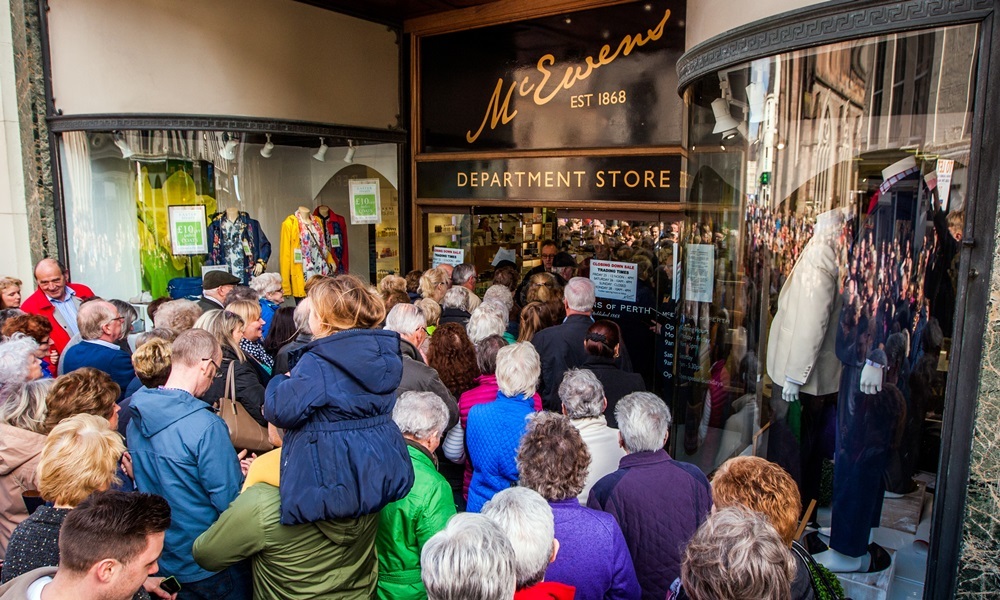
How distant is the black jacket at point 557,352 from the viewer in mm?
4664

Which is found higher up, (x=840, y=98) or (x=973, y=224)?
(x=840, y=98)

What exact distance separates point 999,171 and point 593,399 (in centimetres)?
171

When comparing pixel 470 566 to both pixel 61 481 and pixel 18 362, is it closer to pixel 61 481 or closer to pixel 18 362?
pixel 61 481

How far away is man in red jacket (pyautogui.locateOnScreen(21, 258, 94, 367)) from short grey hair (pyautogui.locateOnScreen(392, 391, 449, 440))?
12.4 ft

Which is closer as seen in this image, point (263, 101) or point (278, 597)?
point (278, 597)

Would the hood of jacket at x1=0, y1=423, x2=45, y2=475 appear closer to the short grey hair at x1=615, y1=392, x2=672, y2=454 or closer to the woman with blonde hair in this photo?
the woman with blonde hair

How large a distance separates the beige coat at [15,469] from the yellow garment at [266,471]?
42.9 inches

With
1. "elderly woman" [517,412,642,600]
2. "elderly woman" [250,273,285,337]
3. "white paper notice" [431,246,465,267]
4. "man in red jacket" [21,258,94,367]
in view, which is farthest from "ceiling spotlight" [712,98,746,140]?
"man in red jacket" [21,258,94,367]

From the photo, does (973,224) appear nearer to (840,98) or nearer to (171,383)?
(840,98)

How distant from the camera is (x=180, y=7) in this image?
6.50 m

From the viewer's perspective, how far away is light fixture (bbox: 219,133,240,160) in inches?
283

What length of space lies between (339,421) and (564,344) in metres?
2.54

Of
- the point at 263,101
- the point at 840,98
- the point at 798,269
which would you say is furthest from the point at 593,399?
the point at 263,101

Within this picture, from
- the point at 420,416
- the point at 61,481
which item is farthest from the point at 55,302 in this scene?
the point at 420,416
